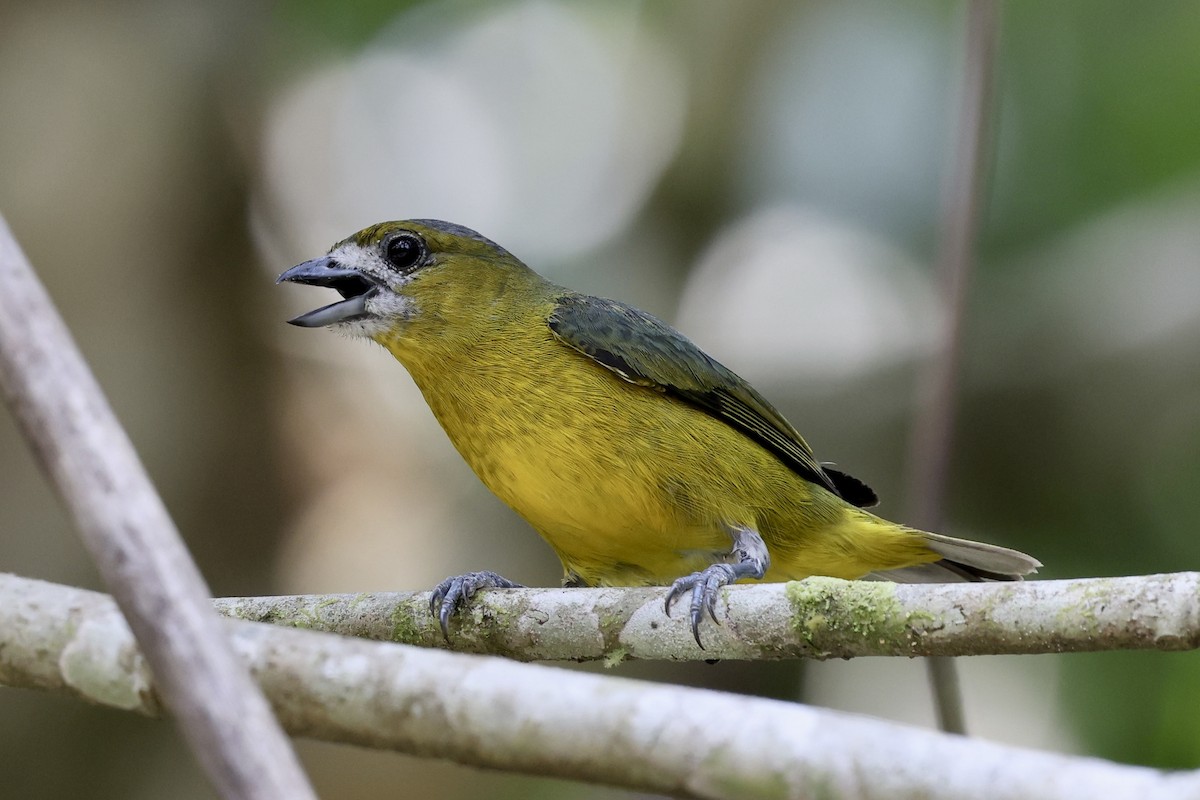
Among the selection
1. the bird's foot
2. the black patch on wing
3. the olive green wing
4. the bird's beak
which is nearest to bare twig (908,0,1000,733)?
the olive green wing

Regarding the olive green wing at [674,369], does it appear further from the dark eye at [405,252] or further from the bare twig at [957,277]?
the bare twig at [957,277]

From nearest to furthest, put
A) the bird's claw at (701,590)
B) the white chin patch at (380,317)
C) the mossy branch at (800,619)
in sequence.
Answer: the mossy branch at (800,619) → the bird's claw at (701,590) → the white chin patch at (380,317)

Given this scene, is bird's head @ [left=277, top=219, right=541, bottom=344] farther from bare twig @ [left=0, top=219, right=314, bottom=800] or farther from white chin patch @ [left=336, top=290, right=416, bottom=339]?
bare twig @ [left=0, top=219, right=314, bottom=800]

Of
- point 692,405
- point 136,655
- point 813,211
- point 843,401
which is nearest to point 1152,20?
point 813,211

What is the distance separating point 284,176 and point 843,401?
3409 millimetres

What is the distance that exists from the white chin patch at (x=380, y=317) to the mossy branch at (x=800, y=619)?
101 centimetres

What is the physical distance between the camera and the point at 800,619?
2689mm

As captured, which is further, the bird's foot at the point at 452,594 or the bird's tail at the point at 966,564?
A: the bird's tail at the point at 966,564

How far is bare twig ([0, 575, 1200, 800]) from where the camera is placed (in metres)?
1.65

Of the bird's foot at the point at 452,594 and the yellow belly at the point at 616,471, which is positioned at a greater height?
the yellow belly at the point at 616,471

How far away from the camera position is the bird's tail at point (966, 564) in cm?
406

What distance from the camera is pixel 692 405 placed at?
4.20 m

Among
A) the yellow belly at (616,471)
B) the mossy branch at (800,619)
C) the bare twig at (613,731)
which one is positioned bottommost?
the bare twig at (613,731)

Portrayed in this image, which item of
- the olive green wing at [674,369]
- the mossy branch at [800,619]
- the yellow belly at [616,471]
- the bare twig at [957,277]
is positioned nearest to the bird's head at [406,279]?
the yellow belly at [616,471]
